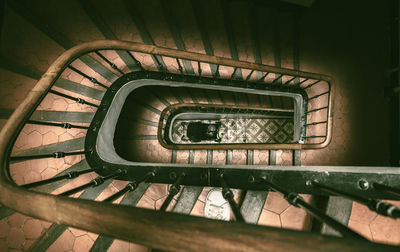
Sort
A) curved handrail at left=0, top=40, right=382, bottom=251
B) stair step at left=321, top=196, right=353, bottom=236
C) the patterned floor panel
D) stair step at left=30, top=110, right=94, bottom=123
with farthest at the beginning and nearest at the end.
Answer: the patterned floor panel
stair step at left=30, top=110, right=94, bottom=123
stair step at left=321, top=196, right=353, bottom=236
curved handrail at left=0, top=40, right=382, bottom=251

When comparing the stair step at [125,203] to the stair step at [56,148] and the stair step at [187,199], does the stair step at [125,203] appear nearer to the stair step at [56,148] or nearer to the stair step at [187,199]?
the stair step at [187,199]

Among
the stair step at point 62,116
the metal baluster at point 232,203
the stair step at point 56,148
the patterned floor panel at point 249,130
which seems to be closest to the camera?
the metal baluster at point 232,203

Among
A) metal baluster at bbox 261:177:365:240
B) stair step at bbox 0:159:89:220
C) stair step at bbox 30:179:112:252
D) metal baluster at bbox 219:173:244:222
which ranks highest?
metal baluster at bbox 261:177:365:240

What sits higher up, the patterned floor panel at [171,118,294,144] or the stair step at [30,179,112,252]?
the patterned floor panel at [171,118,294,144]

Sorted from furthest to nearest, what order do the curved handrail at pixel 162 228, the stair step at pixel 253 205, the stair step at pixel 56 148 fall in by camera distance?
the stair step at pixel 56 148 < the stair step at pixel 253 205 < the curved handrail at pixel 162 228

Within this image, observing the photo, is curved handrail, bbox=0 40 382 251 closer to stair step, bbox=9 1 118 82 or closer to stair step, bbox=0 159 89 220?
stair step, bbox=0 159 89 220

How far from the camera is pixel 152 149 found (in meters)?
4.79

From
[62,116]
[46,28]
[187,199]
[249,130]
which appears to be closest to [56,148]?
[62,116]

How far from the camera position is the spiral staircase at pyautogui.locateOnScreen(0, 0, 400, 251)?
2.27 ft

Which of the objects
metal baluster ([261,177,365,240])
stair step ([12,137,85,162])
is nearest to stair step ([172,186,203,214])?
metal baluster ([261,177,365,240])

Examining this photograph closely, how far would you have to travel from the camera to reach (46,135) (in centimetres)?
228

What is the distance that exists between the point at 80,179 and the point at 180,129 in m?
4.74

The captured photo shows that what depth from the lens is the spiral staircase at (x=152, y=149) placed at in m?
0.69

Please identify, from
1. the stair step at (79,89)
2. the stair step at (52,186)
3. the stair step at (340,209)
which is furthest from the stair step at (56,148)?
the stair step at (340,209)
